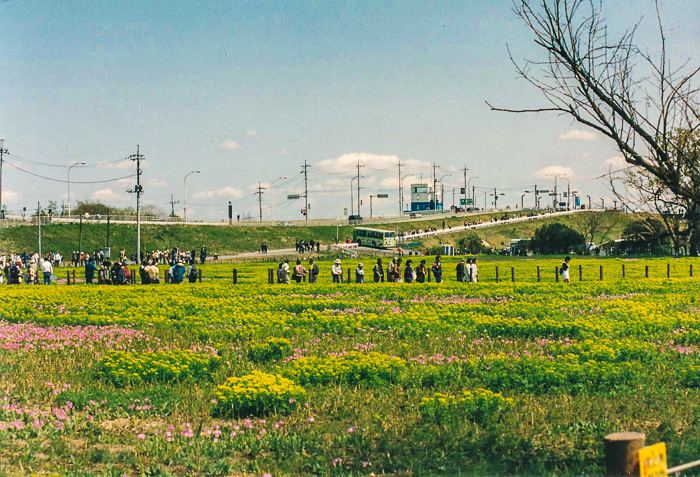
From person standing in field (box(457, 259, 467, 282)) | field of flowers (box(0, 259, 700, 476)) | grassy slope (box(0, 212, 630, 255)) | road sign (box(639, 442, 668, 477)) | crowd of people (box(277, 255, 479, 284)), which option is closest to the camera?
road sign (box(639, 442, 668, 477))

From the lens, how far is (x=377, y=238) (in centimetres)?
10250

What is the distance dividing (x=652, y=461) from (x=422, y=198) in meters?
161

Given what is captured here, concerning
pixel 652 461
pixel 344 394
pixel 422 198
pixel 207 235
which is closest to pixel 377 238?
pixel 207 235

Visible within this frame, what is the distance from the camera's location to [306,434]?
8203 millimetres

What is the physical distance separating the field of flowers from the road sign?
2786mm

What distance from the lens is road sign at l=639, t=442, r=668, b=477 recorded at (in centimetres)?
437

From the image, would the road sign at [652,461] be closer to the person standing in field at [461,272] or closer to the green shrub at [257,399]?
the green shrub at [257,399]

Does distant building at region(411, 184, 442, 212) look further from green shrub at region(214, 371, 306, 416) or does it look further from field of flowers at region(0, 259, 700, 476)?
green shrub at region(214, 371, 306, 416)

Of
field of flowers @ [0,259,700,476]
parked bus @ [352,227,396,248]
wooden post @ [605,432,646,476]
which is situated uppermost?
parked bus @ [352,227,396,248]

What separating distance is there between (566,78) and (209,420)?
20.0ft

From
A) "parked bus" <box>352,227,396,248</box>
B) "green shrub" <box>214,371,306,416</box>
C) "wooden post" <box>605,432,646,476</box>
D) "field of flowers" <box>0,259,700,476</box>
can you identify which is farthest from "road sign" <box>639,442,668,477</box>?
"parked bus" <box>352,227,396,248</box>

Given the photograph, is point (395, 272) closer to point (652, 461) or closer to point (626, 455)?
point (626, 455)

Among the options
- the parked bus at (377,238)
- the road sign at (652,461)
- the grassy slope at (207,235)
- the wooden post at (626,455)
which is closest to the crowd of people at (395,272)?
the wooden post at (626,455)

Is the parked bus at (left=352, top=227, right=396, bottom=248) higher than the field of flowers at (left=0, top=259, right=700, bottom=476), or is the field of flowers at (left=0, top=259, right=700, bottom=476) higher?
the parked bus at (left=352, top=227, right=396, bottom=248)
